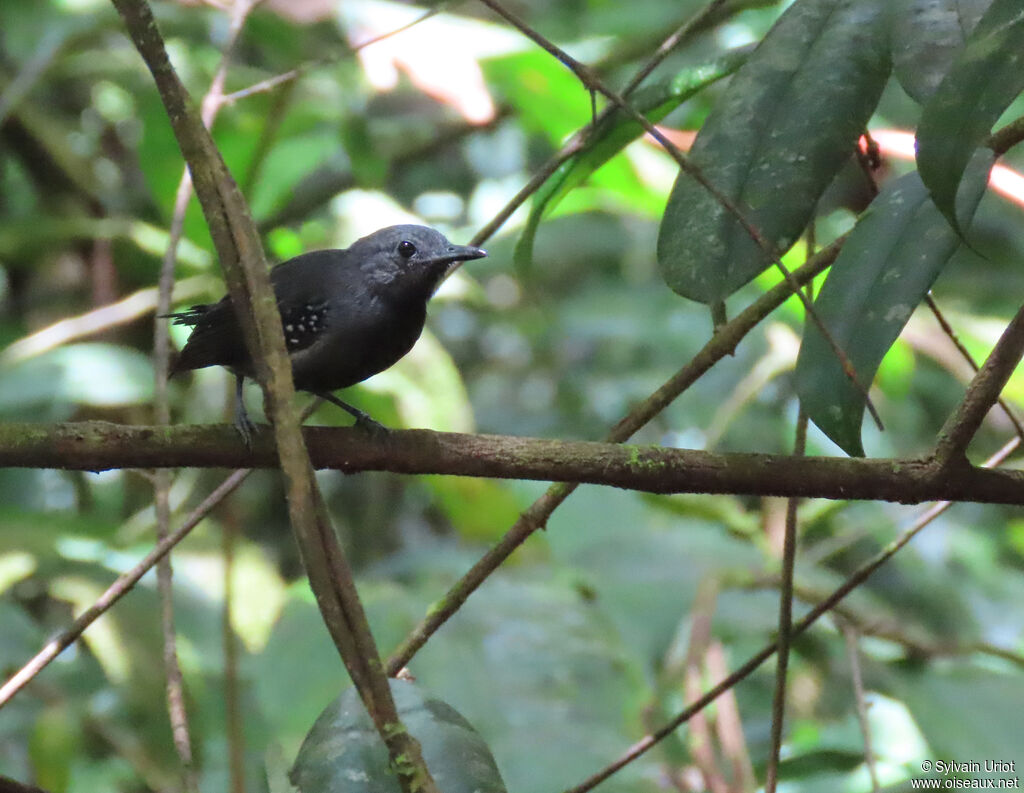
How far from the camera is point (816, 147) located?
151 cm

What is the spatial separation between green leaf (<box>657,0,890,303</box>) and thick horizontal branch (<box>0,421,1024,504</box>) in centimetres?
26

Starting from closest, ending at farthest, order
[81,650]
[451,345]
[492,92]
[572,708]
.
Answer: [572,708] → [81,650] → [492,92] → [451,345]

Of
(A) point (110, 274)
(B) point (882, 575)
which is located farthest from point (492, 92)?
(B) point (882, 575)

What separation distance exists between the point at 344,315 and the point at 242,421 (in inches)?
14.9

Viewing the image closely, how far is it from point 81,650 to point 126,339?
4.07 ft

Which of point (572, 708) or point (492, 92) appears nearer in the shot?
point (572, 708)

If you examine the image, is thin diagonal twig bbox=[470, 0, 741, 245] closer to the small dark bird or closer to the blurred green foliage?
the blurred green foliage

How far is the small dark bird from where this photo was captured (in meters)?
2.38

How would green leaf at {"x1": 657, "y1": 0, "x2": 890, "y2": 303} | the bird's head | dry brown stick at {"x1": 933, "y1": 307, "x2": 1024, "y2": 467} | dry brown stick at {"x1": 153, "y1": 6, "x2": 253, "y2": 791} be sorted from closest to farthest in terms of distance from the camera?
1. dry brown stick at {"x1": 933, "y1": 307, "x2": 1024, "y2": 467}
2. green leaf at {"x1": 657, "y1": 0, "x2": 890, "y2": 303}
3. dry brown stick at {"x1": 153, "y1": 6, "x2": 253, "y2": 791}
4. the bird's head

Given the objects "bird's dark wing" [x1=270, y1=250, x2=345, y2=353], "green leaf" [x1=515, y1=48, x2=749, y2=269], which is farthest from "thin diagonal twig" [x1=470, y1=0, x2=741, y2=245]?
"bird's dark wing" [x1=270, y1=250, x2=345, y2=353]

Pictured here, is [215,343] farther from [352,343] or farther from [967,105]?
[967,105]

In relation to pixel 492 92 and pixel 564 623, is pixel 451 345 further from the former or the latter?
pixel 564 623

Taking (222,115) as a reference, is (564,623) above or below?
below

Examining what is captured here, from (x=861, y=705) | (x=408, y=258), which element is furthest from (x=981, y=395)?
(x=408, y=258)
